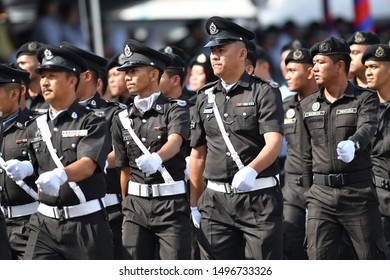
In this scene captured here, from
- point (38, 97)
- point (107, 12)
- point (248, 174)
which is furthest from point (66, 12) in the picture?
point (248, 174)

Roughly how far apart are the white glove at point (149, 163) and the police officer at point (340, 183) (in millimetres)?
1481

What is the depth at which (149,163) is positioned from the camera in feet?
28.2

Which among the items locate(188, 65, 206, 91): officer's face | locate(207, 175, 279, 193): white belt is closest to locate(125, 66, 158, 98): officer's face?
locate(207, 175, 279, 193): white belt

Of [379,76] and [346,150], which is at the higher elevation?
[379,76]

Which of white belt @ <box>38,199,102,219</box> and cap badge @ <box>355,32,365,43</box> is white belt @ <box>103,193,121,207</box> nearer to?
white belt @ <box>38,199,102,219</box>

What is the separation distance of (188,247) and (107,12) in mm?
13089

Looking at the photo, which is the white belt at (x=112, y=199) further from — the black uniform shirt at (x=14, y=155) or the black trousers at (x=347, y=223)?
the black trousers at (x=347, y=223)

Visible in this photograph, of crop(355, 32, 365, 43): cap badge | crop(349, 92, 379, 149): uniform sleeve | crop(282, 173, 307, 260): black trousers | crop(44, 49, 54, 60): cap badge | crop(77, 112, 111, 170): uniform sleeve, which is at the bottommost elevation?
crop(282, 173, 307, 260): black trousers

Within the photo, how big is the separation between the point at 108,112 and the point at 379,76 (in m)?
2.48

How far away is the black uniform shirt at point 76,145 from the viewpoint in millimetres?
8195

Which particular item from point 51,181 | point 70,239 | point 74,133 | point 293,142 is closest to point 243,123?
point 74,133

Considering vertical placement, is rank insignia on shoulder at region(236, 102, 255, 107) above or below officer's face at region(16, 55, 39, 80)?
below

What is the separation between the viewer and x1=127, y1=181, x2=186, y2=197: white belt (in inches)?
360

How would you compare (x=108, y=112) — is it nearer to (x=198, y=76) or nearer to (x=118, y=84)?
(x=118, y=84)
